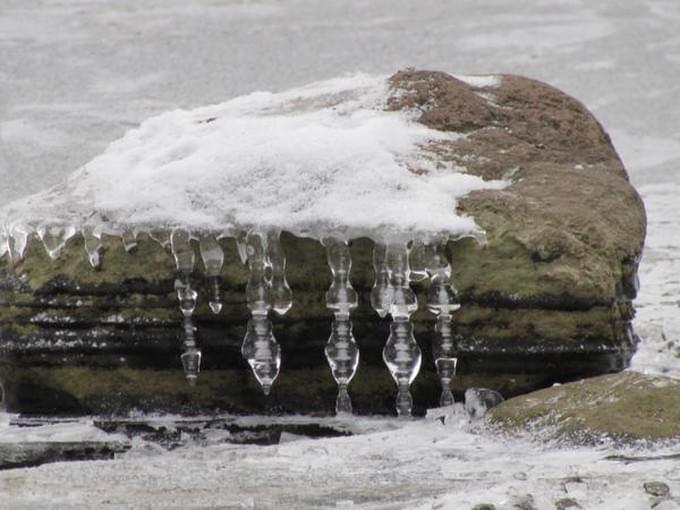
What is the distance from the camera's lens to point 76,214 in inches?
127

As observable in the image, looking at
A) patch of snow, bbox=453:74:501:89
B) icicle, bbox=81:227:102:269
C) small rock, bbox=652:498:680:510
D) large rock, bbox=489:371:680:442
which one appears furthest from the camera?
patch of snow, bbox=453:74:501:89

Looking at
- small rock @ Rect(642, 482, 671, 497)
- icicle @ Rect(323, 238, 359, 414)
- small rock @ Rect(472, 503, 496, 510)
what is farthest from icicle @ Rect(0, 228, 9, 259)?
small rock @ Rect(642, 482, 671, 497)

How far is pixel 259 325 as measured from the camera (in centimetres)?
315

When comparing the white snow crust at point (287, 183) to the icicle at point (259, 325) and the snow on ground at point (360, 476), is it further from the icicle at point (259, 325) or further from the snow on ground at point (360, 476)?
the snow on ground at point (360, 476)

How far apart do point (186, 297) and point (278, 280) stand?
0.73 ft

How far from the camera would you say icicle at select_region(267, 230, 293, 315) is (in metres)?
3.11

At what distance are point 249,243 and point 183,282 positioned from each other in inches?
7.4

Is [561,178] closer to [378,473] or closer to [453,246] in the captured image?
[453,246]

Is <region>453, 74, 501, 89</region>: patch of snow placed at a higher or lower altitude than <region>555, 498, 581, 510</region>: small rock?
higher

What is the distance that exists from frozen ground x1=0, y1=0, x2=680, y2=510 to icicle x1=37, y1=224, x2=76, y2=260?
430mm

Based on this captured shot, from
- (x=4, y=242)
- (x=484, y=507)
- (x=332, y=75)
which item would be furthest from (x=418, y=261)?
(x=332, y=75)

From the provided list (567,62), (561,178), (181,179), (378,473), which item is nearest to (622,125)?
(567,62)

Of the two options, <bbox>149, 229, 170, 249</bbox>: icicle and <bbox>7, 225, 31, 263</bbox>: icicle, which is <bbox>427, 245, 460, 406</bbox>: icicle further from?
<bbox>7, 225, 31, 263</bbox>: icicle

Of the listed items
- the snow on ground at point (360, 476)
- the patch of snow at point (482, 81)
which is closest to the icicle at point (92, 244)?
the snow on ground at point (360, 476)
